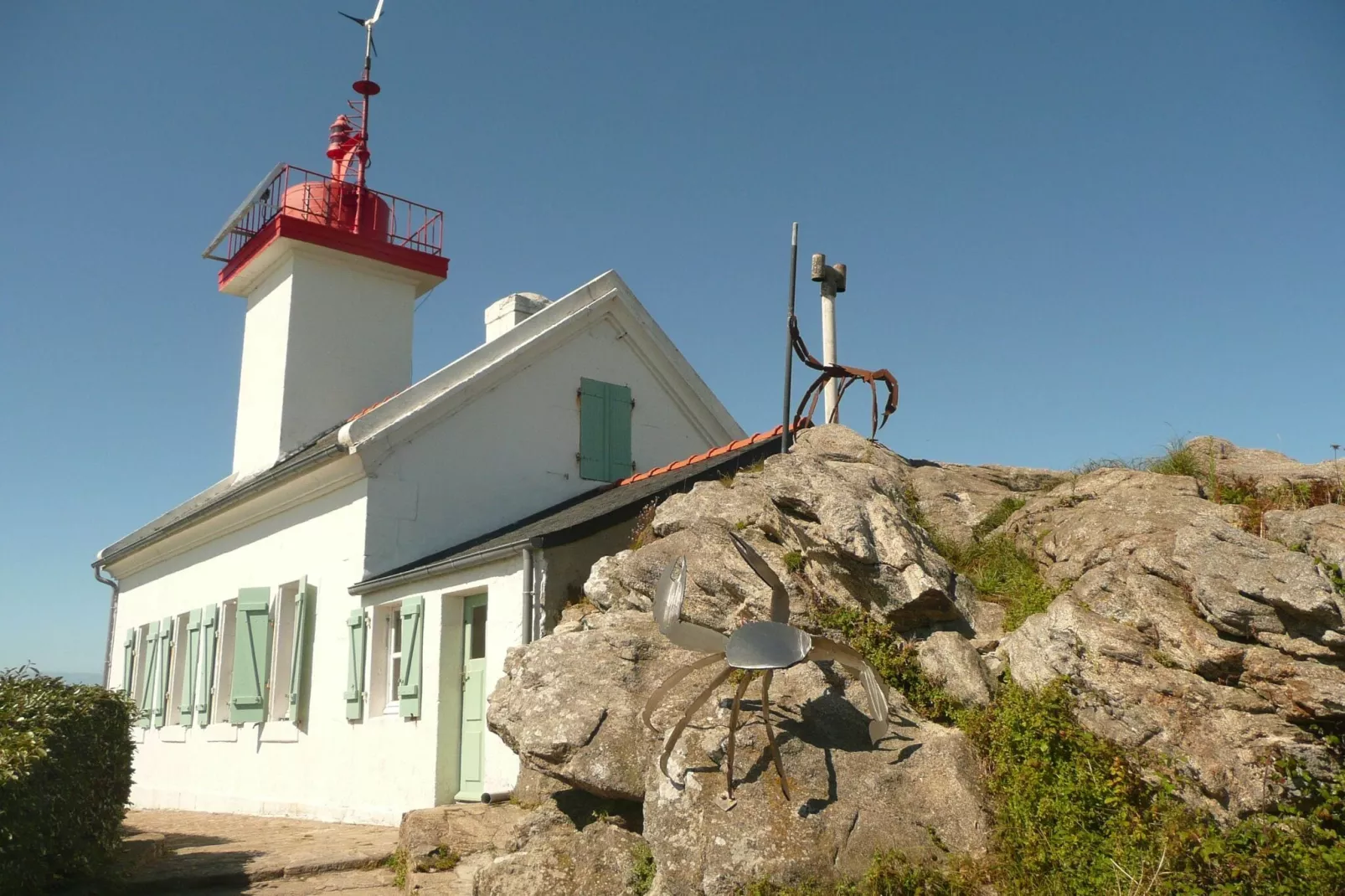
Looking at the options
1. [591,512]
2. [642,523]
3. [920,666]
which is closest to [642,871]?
[920,666]

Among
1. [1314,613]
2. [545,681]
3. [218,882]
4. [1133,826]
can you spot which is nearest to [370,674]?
[218,882]

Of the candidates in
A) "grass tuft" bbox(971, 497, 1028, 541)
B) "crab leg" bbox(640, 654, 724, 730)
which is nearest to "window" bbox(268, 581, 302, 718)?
"crab leg" bbox(640, 654, 724, 730)

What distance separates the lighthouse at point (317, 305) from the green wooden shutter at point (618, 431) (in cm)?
439

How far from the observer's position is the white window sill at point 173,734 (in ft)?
54.4

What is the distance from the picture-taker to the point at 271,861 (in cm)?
915

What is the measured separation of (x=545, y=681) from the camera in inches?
324

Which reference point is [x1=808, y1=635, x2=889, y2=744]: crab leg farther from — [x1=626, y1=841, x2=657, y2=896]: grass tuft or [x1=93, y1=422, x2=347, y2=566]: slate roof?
[x1=93, y1=422, x2=347, y2=566]: slate roof

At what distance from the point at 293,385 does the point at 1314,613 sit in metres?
14.6

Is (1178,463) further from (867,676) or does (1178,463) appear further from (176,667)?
(176,667)

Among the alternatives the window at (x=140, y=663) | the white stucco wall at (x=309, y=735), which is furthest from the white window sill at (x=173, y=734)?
the window at (x=140, y=663)

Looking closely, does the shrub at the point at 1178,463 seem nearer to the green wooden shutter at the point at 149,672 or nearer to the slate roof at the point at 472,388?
the slate roof at the point at 472,388

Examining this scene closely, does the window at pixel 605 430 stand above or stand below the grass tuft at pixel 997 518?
above

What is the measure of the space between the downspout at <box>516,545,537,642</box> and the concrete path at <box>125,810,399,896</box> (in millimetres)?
2274

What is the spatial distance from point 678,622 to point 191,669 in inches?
477
